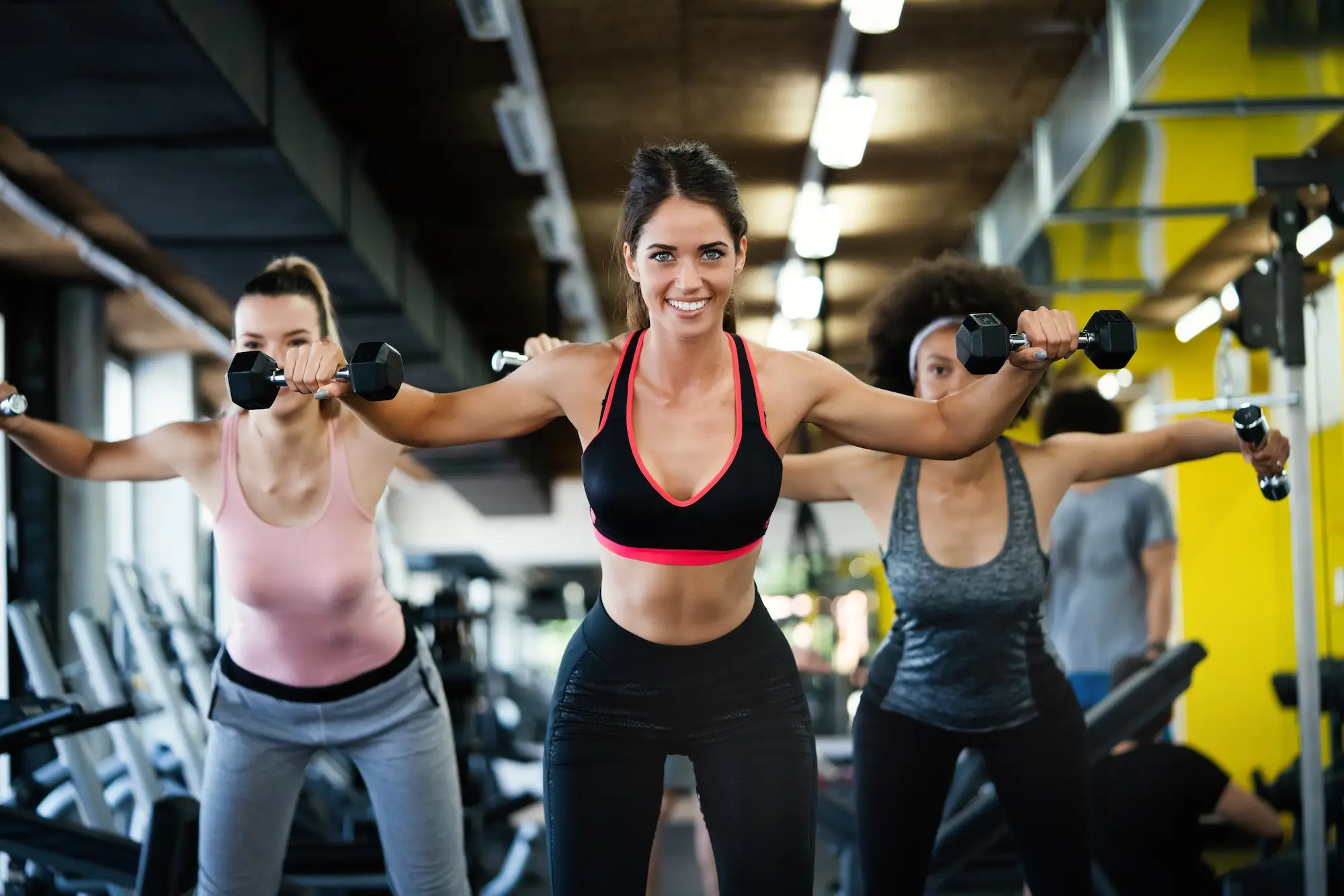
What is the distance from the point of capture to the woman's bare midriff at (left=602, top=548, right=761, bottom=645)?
2.04m

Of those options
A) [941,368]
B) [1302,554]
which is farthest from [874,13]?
[1302,554]

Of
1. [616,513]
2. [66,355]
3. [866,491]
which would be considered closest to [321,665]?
[616,513]

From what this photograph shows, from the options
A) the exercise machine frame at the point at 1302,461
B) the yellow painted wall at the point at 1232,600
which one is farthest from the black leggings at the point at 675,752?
the yellow painted wall at the point at 1232,600

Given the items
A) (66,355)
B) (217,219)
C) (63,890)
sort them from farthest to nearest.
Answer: (66,355) → (217,219) → (63,890)

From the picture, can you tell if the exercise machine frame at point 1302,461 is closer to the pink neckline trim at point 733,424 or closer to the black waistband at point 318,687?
the pink neckline trim at point 733,424

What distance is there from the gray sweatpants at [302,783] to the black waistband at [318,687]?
0.01 metres

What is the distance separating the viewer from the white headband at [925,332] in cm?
279

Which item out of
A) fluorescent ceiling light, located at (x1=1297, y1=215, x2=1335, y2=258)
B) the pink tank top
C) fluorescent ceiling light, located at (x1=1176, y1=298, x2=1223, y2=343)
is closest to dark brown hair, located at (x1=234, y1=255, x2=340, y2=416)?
the pink tank top

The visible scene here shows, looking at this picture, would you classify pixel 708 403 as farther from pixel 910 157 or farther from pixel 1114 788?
pixel 910 157

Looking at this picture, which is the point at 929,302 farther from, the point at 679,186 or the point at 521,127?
the point at 521,127

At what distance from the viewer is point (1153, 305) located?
26.7 feet

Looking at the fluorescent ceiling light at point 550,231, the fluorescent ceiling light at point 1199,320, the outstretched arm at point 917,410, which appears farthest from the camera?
the fluorescent ceiling light at point 550,231

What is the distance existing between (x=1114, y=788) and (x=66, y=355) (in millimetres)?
5965

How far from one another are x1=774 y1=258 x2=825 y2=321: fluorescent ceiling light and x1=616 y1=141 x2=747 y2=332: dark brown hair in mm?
5674
